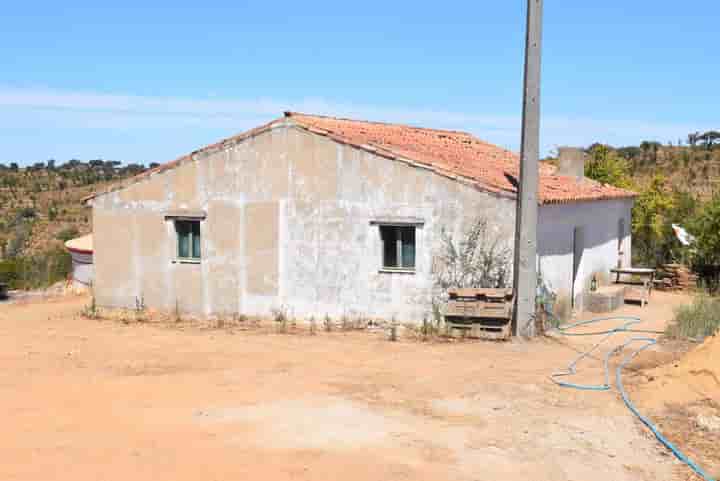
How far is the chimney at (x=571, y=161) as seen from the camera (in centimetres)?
2128

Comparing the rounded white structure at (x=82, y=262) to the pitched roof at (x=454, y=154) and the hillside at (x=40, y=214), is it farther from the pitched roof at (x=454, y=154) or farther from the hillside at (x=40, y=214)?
the pitched roof at (x=454, y=154)

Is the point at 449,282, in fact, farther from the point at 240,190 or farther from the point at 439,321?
the point at 240,190

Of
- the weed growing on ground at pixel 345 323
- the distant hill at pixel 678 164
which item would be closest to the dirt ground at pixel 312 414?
the weed growing on ground at pixel 345 323

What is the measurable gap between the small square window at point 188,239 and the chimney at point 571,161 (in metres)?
10.6

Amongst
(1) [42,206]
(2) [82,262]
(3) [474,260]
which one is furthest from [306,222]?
(1) [42,206]

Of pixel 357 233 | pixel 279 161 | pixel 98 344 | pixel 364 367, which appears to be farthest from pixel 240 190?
pixel 364 367

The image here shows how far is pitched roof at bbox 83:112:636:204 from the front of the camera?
14.9 meters

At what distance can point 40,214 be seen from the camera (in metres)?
50.1

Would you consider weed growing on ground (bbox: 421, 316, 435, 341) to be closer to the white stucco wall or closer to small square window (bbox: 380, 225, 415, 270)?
small square window (bbox: 380, 225, 415, 270)

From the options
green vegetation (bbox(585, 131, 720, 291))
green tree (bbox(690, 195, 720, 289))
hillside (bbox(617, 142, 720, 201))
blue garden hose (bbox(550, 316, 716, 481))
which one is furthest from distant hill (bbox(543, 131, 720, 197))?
blue garden hose (bbox(550, 316, 716, 481))

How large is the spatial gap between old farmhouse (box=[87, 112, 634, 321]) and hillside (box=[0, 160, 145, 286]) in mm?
9476

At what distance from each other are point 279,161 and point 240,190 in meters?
1.10

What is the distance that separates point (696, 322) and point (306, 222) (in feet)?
25.6

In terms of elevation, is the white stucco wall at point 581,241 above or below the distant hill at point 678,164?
below
